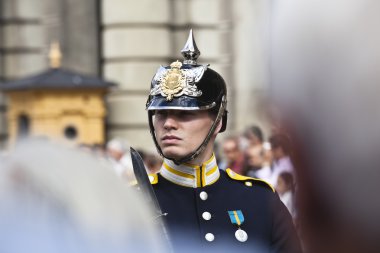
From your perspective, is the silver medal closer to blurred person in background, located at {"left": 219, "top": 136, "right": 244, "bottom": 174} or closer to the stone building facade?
blurred person in background, located at {"left": 219, "top": 136, "right": 244, "bottom": 174}

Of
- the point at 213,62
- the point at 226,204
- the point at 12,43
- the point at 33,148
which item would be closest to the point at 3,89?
the point at 12,43

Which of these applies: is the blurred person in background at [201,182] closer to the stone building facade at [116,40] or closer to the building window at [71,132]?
the stone building facade at [116,40]

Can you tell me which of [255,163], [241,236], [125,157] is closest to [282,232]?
[241,236]

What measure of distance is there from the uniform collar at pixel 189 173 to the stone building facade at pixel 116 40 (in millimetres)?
7733

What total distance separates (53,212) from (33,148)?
81 millimetres

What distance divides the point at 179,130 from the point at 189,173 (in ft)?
0.73

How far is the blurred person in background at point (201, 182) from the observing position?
2.62 metres

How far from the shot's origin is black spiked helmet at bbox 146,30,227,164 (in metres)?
2.64

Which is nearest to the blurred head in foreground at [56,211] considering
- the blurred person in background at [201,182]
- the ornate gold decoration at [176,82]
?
the blurred person in background at [201,182]

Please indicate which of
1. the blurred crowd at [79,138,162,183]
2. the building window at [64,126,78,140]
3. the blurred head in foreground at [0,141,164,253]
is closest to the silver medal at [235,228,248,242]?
the blurred head in foreground at [0,141,164,253]

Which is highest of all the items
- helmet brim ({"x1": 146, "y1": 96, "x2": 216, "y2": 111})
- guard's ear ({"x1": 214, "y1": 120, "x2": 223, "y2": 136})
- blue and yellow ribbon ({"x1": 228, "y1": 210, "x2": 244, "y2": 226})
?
helmet brim ({"x1": 146, "y1": 96, "x2": 216, "y2": 111})

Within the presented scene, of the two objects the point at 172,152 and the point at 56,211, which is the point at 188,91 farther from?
the point at 56,211

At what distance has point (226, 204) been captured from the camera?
280 centimetres

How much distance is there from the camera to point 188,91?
2.68 meters
